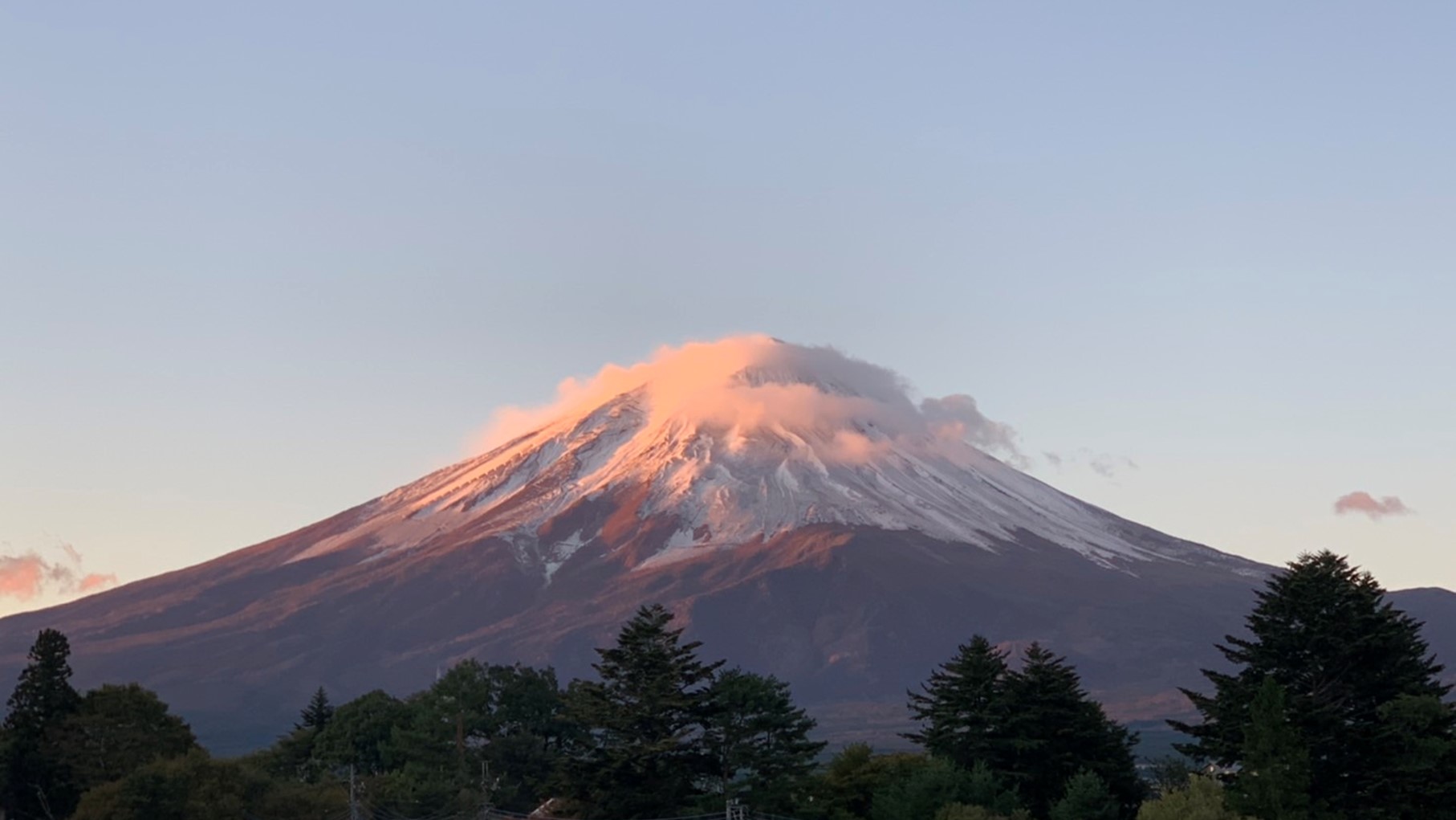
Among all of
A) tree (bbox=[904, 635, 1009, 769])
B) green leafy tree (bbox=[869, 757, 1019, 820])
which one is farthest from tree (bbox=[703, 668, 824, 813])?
tree (bbox=[904, 635, 1009, 769])

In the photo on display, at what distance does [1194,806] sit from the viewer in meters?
66.4

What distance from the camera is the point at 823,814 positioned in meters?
82.9

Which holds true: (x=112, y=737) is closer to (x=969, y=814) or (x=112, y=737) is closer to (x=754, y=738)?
(x=754, y=738)

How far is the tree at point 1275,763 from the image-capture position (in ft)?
211

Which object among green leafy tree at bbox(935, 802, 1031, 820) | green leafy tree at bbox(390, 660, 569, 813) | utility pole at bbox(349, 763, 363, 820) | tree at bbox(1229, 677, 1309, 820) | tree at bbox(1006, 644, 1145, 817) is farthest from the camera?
green leafy tree at bbox(390, 660, 569, 813)

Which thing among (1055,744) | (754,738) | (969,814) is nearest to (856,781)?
(754,738)

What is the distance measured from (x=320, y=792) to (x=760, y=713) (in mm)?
20622

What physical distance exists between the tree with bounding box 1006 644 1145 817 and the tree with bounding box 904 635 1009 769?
68 centimetres

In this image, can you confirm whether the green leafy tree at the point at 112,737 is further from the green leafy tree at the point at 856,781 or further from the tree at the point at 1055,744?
the tree at the point at 1055,744

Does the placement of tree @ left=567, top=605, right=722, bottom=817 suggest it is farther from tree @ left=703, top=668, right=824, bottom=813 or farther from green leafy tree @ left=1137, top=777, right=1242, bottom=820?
green leafy tree @ left=1137, top=777, right=1242, bottom=820

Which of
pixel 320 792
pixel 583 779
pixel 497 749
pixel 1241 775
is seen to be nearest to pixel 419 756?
pixel 497 749

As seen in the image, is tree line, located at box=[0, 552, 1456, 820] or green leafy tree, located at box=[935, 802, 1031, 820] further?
green leafy tree, located at box=[935, 802, 1031, 820]

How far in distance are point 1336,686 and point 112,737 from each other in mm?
50071

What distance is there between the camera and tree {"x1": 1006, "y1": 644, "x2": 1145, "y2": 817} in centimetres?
8231
